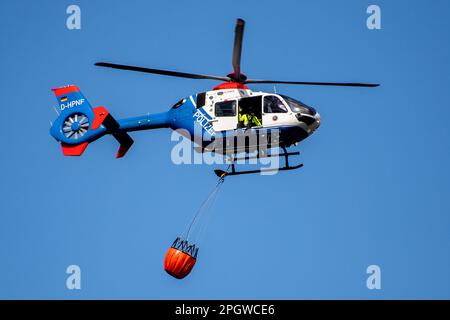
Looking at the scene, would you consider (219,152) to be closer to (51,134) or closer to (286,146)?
(286,146)

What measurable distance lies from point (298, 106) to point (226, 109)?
1559 millimetres

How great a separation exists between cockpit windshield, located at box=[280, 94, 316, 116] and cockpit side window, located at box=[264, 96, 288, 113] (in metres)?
0.15

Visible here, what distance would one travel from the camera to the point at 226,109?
20.8m

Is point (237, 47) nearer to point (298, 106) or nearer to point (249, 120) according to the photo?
point (249, 120)

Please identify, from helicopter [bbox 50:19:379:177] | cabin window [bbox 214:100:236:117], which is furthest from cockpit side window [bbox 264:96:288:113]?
cabin window [bbox 214:100:236:117]

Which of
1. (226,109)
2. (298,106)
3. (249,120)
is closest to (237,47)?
(226,109)

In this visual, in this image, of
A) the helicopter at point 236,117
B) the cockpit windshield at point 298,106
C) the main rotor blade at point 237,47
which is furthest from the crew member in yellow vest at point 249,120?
the main rotor blade at point 237,47

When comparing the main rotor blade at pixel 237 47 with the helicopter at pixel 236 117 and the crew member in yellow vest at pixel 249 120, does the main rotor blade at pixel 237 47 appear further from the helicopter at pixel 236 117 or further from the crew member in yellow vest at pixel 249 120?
the crew member in yellow vest at pixel 249 120

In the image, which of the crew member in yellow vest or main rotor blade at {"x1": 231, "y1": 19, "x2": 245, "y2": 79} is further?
the crew member in yellow vest

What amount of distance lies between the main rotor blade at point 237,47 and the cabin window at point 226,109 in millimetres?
658

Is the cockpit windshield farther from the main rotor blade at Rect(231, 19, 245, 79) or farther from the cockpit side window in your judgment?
the main rotor blade at Rect(231, 19, 245, 79)

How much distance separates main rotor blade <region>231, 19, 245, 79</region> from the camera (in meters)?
19.7
